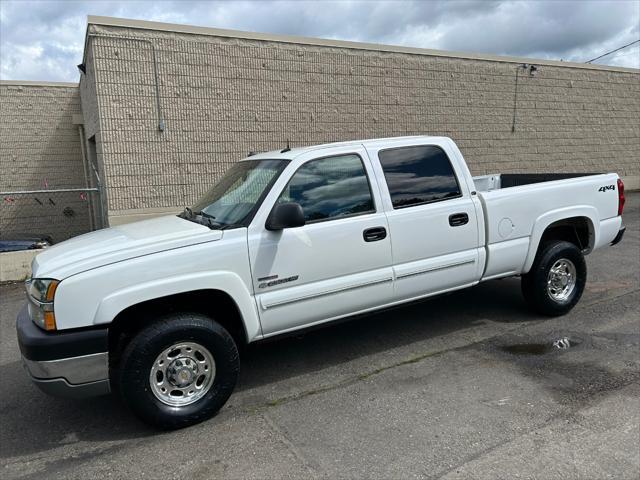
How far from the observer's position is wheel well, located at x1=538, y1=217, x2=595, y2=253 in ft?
18.2

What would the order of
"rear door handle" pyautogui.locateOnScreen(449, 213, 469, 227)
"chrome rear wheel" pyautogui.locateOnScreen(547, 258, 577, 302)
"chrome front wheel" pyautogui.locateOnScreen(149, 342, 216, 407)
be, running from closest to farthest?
1. "chrome front wheel" pyautogui.locateOnScreen(149, 342, 216, 407)
2. "rear door handle" pyautogui.locateOnScreen(449, 213, 469, 227)
3. "chrome rear wheel" pyautogui.locateOnScreen(547, 258, 577, 302)

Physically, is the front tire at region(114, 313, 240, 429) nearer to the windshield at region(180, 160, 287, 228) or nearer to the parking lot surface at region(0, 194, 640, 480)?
the parking lot surface at region(0, 194, 640, 480)

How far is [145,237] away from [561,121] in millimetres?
14244

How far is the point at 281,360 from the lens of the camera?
4688 mm

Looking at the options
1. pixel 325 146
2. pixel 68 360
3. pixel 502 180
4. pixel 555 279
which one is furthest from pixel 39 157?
pixel 555 279

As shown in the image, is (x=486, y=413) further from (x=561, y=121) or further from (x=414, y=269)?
(x=561, y=121)

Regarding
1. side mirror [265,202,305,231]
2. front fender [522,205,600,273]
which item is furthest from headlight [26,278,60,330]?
front fender [522,205,600,273]

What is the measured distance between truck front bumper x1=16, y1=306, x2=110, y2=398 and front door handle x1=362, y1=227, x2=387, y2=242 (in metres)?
2.10

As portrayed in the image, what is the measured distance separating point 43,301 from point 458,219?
346 centimetres

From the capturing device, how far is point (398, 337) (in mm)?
5109

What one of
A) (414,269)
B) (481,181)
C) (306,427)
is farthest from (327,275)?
(481,181)

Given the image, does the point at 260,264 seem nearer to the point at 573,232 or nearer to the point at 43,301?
the point at 43,301

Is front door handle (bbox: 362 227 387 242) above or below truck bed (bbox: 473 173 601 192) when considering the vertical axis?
below

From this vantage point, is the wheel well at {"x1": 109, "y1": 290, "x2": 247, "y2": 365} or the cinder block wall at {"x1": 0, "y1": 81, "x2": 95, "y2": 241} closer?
the wheel well at {"x1": 109, "y1": 290, "x2": 247, "y2": 365}
